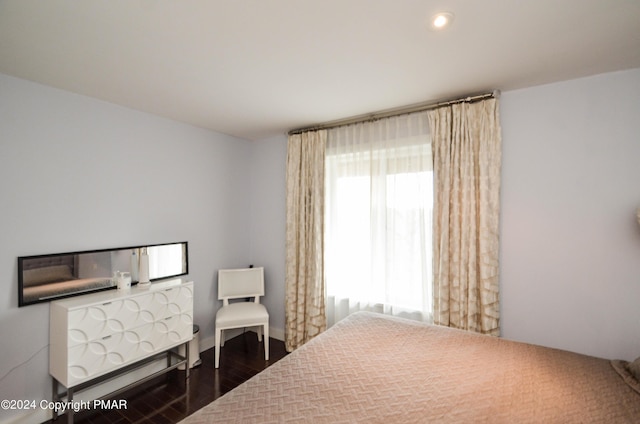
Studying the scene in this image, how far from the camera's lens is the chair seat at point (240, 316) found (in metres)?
2.98

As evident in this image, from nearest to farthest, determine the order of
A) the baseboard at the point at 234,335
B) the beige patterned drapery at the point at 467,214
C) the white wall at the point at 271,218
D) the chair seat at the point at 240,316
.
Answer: the beige patterned drapery at the point at 467,214
the chair seat at the point at 240,316
the baseboard at the point at 234,335
the white wall at the point at 271,218

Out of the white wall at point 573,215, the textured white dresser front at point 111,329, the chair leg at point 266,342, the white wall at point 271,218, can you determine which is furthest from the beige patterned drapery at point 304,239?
the white wall at point 573,215

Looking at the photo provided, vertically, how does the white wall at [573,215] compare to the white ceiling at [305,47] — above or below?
below

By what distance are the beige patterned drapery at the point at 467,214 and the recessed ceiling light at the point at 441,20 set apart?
3.58 feet

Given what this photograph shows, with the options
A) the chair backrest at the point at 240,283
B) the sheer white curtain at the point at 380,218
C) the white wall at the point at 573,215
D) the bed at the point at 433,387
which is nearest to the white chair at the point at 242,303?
the chair backrest at the point at 240,283

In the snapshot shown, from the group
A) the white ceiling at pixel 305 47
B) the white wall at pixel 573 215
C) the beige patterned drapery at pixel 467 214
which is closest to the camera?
the white ceiling at pixel 305 47

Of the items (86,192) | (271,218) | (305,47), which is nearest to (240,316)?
(271,218)

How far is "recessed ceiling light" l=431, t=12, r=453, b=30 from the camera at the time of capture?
4.66ft

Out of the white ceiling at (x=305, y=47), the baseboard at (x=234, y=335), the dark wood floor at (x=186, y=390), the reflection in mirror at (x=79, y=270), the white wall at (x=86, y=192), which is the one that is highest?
the white ceiling at (x=305, y=47)

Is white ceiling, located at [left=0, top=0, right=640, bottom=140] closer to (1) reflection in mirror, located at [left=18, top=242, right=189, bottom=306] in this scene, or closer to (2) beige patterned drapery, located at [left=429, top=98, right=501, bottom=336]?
(2) beige patterned drapery, located at [left=429, top=98, right=501, bottom=336]

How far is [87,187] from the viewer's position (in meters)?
2.39

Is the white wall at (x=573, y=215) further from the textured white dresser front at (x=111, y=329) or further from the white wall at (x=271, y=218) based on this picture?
the textured white dresser front at (x=111, y=329)

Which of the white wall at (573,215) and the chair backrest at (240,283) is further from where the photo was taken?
the chair backrest at (240,283)

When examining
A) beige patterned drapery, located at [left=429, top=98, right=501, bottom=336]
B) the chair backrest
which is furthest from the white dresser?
beige patterned drapery, located at [left=429, top=98, right=501, bottom=336]
